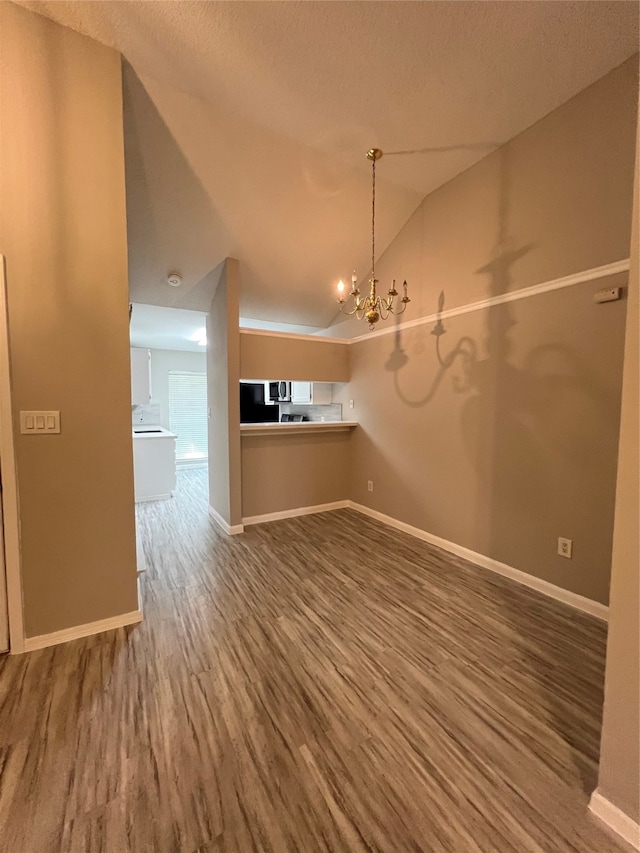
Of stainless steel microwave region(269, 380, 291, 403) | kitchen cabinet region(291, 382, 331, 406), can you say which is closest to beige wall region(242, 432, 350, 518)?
kitchen cabinet region(291, 382, 331, 406)

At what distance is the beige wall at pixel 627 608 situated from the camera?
3.14 feet

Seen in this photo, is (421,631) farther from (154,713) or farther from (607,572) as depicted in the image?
(154,713)

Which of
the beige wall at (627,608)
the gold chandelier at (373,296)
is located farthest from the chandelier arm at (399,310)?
the beige wall at (627,608)

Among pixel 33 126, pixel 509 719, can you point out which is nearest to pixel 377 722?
pixel 509 719

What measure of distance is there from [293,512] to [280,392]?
2146 mm

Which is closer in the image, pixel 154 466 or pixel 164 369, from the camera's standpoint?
pixel 154 466

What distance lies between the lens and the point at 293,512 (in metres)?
4.02

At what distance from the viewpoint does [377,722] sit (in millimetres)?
1412

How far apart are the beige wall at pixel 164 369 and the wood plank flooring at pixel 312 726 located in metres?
5.62

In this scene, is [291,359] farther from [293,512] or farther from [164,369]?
[164,369]

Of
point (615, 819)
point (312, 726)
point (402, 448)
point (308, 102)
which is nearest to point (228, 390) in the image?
point (402, 448)

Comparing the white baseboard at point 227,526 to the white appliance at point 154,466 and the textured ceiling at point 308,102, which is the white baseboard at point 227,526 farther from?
the textured ceiling at point 308,102

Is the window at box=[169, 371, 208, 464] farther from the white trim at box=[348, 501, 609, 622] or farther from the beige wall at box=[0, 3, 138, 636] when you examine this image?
the beige wall at box=[0, 3, 138, 636]

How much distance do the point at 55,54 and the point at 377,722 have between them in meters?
3.62
